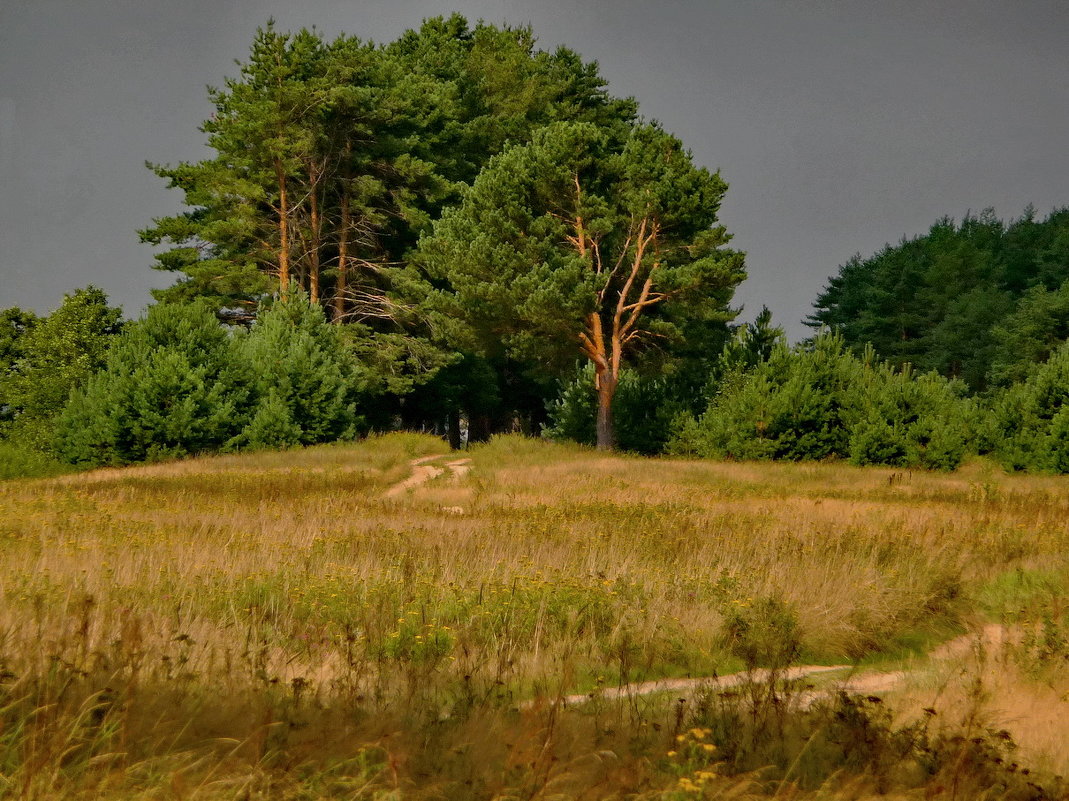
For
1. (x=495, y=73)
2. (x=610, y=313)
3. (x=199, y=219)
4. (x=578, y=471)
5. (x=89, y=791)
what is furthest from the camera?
(x=495, y=73)

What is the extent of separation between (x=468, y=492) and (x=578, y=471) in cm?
Answer: 507

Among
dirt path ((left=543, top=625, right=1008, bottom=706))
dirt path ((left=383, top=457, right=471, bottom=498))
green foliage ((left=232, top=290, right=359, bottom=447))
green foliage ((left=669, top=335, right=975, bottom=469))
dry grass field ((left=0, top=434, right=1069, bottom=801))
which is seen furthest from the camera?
green foliage ((left=232, top=290, right=359, bottom=447))

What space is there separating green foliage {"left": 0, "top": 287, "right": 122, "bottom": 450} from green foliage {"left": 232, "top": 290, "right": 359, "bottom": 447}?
296 inches

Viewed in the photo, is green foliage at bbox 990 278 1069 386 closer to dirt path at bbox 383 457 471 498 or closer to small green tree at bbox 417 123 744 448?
small green tree at bbox 417 123 744 448

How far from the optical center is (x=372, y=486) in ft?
67.8

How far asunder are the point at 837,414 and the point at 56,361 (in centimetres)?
3123

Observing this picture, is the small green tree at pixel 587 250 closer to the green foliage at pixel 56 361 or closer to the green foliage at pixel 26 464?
the green foliage at pixel 26 464

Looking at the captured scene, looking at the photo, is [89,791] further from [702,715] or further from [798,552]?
[798,552]

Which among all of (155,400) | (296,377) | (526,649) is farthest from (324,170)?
(526,649)


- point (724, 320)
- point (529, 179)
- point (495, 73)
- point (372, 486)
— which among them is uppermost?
point (495, 73)

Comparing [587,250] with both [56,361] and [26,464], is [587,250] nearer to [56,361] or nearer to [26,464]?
[26,464]

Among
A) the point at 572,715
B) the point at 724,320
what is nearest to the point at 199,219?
the point at 724,320

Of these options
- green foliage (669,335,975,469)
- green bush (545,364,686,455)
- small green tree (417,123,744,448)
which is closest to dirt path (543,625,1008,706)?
green foliage (669,335,975,469)

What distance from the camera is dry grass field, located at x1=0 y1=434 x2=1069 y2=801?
3977 millimetres
